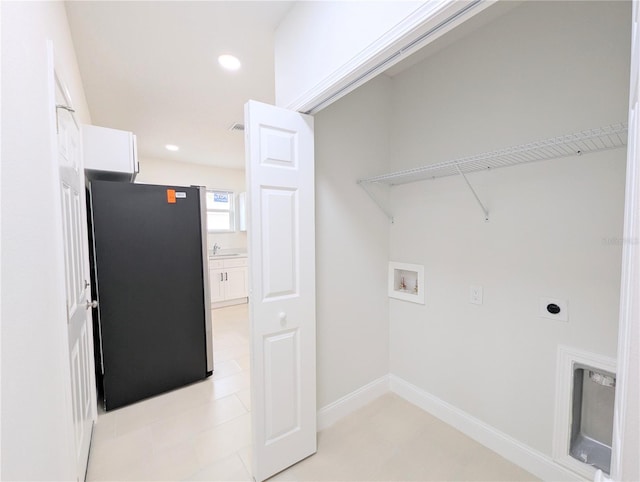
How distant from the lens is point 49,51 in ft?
3.69

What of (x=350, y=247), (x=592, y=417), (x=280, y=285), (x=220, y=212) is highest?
(x=220, y=212)

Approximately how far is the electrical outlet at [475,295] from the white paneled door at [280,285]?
1.08 m

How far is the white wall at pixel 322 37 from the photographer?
1067 millimetres

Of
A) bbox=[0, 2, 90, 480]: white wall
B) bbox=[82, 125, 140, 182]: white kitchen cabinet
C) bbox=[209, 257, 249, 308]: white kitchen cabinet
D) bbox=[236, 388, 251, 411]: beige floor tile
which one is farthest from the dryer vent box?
bbox=[209, 257, 249, 308]: white kitchen cabinet

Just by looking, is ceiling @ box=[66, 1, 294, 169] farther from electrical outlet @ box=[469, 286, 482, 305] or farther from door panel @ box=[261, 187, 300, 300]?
electrical outlet @ box=[469, 286, 482, 305]

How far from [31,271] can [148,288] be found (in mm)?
1684

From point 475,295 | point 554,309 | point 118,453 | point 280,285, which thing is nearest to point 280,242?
point 280,285

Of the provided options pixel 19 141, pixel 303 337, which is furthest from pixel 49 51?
pixel 303 337

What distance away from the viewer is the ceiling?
158cm

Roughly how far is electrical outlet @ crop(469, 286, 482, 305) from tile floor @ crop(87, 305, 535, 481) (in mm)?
931

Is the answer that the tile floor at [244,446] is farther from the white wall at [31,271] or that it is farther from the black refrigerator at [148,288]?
the white wall at [31,271]

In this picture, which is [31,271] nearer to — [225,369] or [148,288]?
[148,288]

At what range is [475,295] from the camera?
186 cm

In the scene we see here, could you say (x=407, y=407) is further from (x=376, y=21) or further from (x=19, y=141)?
(x=19, y=141)
